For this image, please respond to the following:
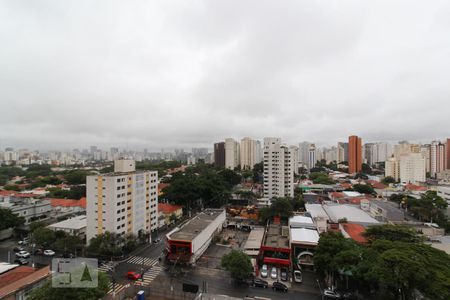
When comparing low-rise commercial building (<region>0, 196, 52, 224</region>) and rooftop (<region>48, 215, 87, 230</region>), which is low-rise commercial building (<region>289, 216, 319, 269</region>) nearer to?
rooftop (<region>48, 215, 87, 230</region>)

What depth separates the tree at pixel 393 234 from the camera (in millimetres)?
16950

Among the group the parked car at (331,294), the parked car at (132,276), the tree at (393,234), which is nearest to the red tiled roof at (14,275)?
the parked car at (132,276)

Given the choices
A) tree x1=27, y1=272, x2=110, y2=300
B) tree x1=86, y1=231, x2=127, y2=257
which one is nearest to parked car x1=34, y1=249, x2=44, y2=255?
tree x1=86, y1=231, x2=127, y2=257

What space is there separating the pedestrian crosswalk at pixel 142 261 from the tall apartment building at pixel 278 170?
24.3 metres

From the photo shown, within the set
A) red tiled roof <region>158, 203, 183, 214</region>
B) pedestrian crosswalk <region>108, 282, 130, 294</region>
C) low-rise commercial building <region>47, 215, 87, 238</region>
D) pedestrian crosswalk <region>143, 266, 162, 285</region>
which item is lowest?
pedestrian crosswalk <region>143, 266, 162, 285</region>

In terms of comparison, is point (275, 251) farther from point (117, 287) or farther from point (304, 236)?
point (117, 287)

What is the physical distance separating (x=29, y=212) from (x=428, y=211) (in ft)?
154

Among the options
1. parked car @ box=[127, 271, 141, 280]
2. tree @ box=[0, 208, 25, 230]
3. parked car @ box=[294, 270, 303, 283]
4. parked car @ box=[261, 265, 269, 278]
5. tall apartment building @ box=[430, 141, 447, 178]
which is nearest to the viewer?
parked car @ box=[294, 270, 303, 283]

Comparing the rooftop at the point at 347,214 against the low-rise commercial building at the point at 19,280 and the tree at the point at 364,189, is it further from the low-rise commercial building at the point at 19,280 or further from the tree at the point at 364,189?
the low-rise commercial building at the point at 19,280

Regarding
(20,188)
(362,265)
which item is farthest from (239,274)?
(20,188)

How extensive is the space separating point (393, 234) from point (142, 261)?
794 inches

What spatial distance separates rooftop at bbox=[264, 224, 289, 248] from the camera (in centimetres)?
1880

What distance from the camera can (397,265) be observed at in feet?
37.1

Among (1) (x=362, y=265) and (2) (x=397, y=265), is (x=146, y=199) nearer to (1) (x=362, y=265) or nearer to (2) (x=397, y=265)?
(1) (x=362, y=265)
